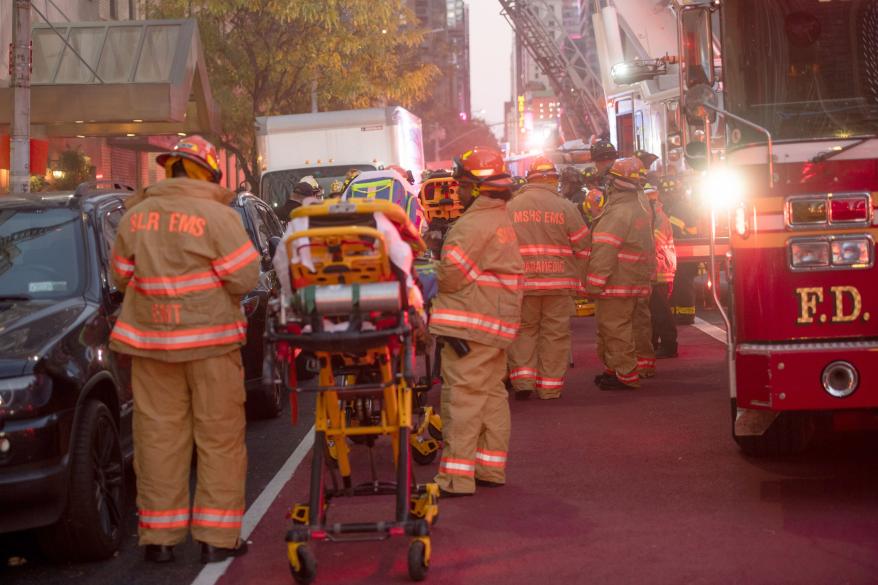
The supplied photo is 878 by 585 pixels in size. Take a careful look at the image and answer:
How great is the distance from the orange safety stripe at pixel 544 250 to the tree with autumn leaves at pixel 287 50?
74.9 ft

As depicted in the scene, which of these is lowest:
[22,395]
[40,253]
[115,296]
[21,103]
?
[22,395]

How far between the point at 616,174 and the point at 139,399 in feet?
21.0

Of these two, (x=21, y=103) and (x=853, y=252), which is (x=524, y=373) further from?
(x=21, y=103)

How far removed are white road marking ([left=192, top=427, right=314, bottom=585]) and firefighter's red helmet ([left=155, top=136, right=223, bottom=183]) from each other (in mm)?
1888

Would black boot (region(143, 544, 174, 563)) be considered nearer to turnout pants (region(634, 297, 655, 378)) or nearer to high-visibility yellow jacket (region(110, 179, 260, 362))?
high-visibility yellow jacket (region(110, 179, 260, 362))

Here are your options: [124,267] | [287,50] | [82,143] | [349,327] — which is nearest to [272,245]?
[124,267]

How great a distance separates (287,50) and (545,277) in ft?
83.3

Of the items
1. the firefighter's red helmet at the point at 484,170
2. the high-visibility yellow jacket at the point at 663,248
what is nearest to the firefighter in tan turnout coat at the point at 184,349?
the firefighter's red helmet at the point at 484,170

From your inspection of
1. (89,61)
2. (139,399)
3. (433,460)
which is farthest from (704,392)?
(89,61)

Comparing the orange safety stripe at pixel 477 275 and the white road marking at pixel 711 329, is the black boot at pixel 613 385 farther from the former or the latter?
the orange safety stripe at pixel 477 275

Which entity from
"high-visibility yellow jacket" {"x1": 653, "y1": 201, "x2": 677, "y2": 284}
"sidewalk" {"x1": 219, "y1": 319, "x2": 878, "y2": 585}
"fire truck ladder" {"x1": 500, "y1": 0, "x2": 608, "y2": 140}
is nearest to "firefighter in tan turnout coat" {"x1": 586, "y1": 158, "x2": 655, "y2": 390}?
"high-visibility yellow jacket" {"x1": 653, "y1": 201, "x2": 677, "y2": 284}

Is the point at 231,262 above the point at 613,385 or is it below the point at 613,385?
above

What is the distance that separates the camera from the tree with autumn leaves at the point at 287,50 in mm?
34438

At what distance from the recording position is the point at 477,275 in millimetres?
7930
